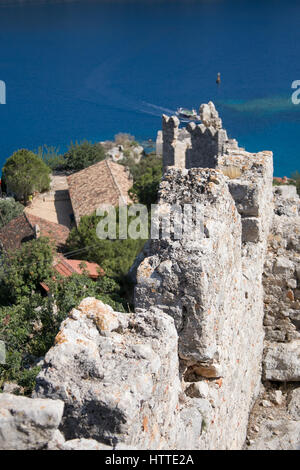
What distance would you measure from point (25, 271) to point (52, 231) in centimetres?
640

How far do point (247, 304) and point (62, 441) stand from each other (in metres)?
3.65

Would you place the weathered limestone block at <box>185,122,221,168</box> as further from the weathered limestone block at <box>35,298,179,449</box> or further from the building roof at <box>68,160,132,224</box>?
the weathered limestone block at <box>35,298,179,449</box>

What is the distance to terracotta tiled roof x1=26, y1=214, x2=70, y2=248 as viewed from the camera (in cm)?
2411

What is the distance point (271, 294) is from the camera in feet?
26.5

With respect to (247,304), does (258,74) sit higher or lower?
higher

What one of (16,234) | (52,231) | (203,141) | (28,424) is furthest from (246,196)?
(16,234)

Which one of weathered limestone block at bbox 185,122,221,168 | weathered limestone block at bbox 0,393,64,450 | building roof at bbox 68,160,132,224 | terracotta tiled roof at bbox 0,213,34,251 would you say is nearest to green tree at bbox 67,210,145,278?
terracotta tiled roof at bbox 0,213,34,251

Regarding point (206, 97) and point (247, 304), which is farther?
point (206, 97)

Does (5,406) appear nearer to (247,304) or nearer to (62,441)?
(62,441)

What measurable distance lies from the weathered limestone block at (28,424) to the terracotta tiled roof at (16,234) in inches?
824

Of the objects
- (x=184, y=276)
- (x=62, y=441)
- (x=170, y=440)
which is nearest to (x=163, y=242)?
(x=184, y=276)

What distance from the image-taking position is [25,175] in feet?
107

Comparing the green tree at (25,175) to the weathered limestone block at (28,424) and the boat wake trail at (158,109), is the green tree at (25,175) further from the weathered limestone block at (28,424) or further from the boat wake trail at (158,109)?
the weathered limestone block at (28,424)

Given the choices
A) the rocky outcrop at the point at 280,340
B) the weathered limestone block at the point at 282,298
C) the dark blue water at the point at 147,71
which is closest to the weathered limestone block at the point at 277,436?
the rocky outcrop at the point at 280,340
